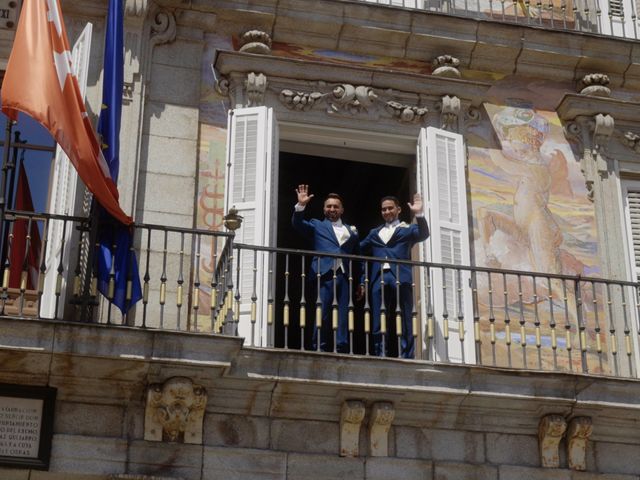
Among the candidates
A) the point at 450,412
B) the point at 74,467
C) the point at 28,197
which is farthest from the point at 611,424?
the point at 28,197

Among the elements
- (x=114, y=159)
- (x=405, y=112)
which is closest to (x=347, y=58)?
(x=405, y=112)

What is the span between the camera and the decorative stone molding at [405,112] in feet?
41.0

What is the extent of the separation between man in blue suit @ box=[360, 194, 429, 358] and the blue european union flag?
198 centimetres

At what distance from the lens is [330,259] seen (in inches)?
449

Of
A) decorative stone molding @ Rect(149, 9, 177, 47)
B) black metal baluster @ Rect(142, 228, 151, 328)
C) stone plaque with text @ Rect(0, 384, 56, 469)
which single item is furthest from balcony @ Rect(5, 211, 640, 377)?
decorative stone molding @ Rect(149, 9, 177, 47)

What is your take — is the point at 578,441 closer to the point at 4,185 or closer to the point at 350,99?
the point at 350,99

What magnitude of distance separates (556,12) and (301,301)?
463 centimetres

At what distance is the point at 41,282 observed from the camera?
33.9ft

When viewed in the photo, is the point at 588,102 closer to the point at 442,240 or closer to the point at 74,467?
the point at 442,240

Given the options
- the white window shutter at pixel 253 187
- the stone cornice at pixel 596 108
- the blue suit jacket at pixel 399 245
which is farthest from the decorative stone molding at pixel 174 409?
the stone cornice at pixel 596 108

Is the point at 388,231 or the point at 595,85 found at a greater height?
the point at 595,85

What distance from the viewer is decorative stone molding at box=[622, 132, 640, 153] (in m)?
12.9

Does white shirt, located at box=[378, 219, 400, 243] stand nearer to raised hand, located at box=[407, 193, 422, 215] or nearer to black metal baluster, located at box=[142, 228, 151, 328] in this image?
raised hand, located at box=[407, 193, 422, 215]

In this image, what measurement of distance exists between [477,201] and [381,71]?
143cm
